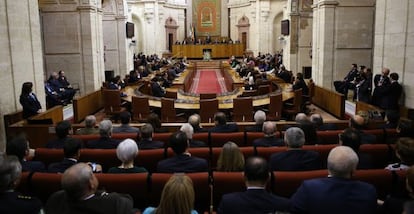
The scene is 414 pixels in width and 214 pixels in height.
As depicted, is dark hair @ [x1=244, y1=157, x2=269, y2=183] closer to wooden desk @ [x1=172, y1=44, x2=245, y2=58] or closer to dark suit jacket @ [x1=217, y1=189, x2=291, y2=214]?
dark suit jacket @ [x1=217, y1=189, x2=291, y2=214]

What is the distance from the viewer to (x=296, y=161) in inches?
164

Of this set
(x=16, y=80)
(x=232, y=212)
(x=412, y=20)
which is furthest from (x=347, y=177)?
(x=16, y=80)

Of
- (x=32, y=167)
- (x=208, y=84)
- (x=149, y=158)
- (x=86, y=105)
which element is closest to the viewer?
(x=32, y=167)

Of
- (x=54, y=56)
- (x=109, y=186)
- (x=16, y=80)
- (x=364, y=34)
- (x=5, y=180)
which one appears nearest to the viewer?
(x=5, y=180)

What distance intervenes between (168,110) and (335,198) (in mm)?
7195

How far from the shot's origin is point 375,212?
9.36ft

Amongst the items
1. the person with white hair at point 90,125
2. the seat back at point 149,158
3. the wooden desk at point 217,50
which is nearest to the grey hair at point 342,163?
the seat back at point 149,158

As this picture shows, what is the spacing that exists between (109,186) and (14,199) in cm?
94

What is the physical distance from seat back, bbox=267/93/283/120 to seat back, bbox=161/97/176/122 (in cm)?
237

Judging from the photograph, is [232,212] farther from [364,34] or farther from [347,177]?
[364,34]

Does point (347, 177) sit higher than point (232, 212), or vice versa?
point (347, 177)

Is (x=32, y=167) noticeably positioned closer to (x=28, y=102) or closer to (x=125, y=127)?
(x=125, y=127)

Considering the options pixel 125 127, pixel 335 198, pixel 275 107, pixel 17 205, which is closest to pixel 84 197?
pixel 17 205

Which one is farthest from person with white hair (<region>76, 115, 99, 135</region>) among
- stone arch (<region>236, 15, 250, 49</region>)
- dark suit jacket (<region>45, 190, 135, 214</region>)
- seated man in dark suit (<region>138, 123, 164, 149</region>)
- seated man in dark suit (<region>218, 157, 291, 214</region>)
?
stone arch (<region>236, 15, 250, 49</region>)
